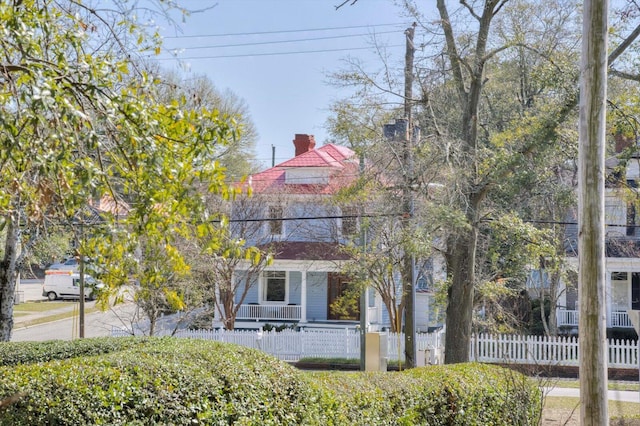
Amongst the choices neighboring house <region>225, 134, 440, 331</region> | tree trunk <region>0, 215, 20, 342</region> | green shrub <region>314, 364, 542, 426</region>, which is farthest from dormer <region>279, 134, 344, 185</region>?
green shrub <region>314, 364, 542, 426</region>

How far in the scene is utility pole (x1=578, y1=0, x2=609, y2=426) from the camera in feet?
23.2

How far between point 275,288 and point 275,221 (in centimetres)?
572

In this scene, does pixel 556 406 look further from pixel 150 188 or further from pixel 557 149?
pixel 150 188

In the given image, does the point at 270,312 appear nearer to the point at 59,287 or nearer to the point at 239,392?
the point at 59,287

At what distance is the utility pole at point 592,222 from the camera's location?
7062 mm

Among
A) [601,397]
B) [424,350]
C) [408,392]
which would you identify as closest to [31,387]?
[408,392]

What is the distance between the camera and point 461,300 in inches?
619

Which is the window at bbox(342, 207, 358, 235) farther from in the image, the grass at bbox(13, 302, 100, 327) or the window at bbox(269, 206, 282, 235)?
the grass at bbox(13, 302, 100, 327)

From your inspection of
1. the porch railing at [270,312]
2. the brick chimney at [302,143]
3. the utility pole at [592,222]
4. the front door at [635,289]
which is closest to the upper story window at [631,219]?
the front door at [635,289]

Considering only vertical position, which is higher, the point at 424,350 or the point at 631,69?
the point at 631,69

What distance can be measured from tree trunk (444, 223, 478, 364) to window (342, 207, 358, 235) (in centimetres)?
784

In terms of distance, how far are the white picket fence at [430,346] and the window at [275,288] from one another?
857 cm

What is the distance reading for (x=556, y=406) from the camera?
15312 millimetres

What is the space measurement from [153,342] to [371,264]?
28.6 ft
